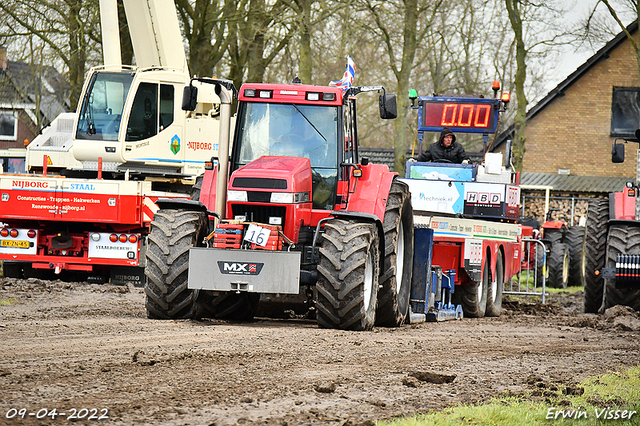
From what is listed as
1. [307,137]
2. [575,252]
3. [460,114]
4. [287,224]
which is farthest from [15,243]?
[575,252]

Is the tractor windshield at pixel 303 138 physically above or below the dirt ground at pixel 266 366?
above

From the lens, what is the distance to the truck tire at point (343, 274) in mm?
8914

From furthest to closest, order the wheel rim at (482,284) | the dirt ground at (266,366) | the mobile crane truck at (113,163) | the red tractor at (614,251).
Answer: the mobile crane truck at (113,163) → the wheel rim at (482,284) → the red tractor at (614,251) → the dirt ground at (266,366)

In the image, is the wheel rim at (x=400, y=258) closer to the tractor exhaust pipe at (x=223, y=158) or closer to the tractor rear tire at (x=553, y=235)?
the tractor exhaust pipe at (x=223, y=158)

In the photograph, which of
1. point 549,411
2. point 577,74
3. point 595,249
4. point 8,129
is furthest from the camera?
point 8,129

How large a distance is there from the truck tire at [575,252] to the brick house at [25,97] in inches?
501

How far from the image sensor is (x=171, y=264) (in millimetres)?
9227

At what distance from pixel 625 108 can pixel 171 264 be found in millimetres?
33026

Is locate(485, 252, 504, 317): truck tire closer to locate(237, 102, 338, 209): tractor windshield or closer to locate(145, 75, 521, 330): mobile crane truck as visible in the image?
locate(145, 75, 521, 330): mobile crane truck

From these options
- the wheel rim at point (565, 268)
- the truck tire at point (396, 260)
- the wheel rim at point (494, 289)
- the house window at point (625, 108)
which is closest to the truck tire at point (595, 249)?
the wheel rim at point (494, 289)

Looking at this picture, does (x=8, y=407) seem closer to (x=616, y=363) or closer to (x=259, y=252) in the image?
(x=259, y=252)

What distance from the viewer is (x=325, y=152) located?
9.92 metres

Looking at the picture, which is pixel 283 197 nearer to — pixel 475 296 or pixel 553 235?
pixel 475 296

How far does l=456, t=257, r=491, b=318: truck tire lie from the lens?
45.0ft
